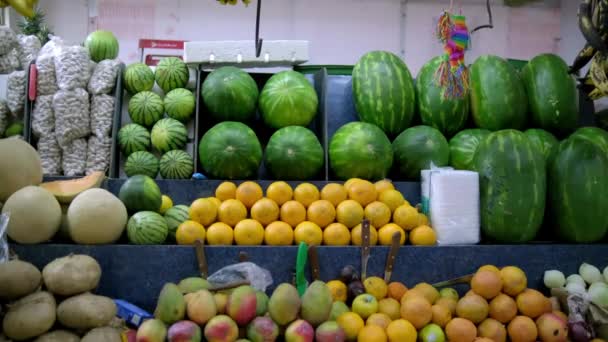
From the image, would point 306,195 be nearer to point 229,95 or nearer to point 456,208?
point 456,208

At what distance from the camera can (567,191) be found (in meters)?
2.37

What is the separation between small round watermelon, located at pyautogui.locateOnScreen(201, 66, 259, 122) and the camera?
2.77 m

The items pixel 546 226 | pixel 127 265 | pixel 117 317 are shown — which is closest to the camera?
pixel 117 317

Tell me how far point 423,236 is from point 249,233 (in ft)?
2.43

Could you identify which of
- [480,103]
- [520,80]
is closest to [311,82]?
[480,103]

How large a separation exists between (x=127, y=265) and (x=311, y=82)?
1.63m

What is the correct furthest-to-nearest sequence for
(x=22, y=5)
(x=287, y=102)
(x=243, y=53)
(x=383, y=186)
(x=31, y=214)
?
1. (x=243, y=53)
2. (x=287, y=102)
3. (x=383, y=186)
4. (x=31, y=214)
5. (x=22, y=5)

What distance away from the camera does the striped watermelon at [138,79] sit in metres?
2.87

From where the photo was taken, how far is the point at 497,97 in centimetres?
284

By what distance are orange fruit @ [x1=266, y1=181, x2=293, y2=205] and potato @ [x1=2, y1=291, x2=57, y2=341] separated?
0.97 metres

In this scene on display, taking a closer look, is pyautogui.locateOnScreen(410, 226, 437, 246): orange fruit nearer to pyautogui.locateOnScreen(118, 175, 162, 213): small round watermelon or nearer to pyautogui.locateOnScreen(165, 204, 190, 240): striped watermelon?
pyautogui.locateOnScreen(165, 204, 190, 240): striped watermelon

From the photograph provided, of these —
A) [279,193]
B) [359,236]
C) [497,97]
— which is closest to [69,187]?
[279,193]

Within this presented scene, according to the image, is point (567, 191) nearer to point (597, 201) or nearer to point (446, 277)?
point (597, 201)

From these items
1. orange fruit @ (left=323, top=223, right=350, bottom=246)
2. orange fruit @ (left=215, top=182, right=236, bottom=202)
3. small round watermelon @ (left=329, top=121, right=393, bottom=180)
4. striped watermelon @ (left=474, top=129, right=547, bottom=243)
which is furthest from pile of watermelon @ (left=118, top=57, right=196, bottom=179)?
striped watermelon @ (left=474, top=129, right=547, bottom=243)
